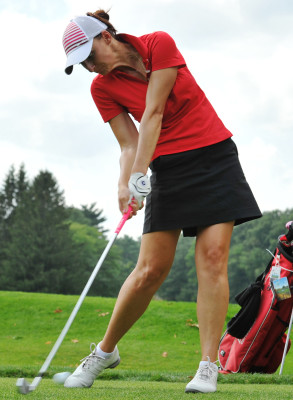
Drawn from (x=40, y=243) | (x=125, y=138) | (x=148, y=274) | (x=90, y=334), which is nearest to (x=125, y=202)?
(x=148, y=274)

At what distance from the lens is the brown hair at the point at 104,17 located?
331 cm

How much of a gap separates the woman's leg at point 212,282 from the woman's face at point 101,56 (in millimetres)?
955

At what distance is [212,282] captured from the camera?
3.23 meters

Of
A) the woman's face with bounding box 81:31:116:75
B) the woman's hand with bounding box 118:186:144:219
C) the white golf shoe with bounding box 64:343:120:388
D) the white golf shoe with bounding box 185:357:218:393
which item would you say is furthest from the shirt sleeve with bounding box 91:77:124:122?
the white golf shoe with bounding box 185:357:218:393

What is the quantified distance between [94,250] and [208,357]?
53.3 m

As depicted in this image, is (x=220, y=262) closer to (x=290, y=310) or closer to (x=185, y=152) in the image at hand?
(x=185, y=152)

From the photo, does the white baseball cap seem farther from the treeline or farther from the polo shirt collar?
the treeline

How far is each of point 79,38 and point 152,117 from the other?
51cm

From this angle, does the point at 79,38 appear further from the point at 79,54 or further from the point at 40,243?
the point at 40,243

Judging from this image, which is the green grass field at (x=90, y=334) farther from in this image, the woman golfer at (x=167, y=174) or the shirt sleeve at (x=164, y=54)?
the shirt sleeve at (x=164, y=54)

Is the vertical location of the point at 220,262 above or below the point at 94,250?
below

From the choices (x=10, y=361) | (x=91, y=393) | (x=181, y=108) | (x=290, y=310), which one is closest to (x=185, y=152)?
(x=181, y=108)

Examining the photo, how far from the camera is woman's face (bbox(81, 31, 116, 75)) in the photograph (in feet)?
10.5

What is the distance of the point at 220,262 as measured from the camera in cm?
323
